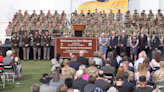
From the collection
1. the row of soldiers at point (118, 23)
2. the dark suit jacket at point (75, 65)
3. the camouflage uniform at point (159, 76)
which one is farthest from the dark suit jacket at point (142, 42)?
the camouflage uniform at point (159, 76)

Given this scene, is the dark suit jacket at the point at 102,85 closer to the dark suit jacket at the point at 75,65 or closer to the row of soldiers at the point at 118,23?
the dark suit jacket at the point at 75,65

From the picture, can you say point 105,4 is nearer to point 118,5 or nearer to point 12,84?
point 118,5

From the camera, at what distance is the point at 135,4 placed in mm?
32312

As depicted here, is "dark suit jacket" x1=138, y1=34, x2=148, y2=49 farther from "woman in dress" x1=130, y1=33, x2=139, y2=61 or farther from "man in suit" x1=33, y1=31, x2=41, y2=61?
"man in suit" x1=33, y1=31, x2=41, y2=61

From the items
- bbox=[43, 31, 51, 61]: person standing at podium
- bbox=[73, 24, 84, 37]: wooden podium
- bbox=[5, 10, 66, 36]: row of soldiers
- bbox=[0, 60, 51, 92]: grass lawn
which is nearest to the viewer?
bbox=[0, 60, 51, 92]: grass lawn

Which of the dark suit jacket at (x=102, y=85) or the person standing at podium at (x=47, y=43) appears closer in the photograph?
the dark suit jacket at (x=102, y=85)

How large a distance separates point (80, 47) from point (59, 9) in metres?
23.4

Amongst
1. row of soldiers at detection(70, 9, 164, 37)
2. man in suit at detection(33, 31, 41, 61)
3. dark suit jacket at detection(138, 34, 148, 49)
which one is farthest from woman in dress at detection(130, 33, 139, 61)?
row of soldiers at detection(70, 9, 164, 37)

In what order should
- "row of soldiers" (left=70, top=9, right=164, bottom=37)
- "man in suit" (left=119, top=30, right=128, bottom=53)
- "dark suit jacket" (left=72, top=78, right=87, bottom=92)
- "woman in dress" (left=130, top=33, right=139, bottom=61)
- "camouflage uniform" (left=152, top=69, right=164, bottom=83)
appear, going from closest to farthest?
"dark suit jacket" (left=72, top=78, right=87, bottom=92) → "camouflage uniform" (left=152, top=69, right=164, bottom=83) → "woman in dress" (left=130, top=33, right=139, bottom=61) → "man in suit" (left=119, top=30, right=128, bottom=53) → "row of soldiers" (left=70, top=9, right=164, bottom=37)

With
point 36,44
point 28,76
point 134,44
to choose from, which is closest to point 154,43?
point 134,44

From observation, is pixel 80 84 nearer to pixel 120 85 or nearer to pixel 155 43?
pixel 120 85

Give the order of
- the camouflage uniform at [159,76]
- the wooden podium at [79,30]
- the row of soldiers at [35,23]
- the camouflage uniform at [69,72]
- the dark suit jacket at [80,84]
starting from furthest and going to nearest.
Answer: the row of soldiers at [35,23], the wooden podium at [79,30], the camouflage uniform at [69,72], the camouflage uniform at [159,76], the dark suit jacket at [80,84]

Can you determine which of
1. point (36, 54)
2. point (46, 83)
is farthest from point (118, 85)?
point (36, 54)

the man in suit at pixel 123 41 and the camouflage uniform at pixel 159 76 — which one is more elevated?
the man in suit at pixel 123 41
